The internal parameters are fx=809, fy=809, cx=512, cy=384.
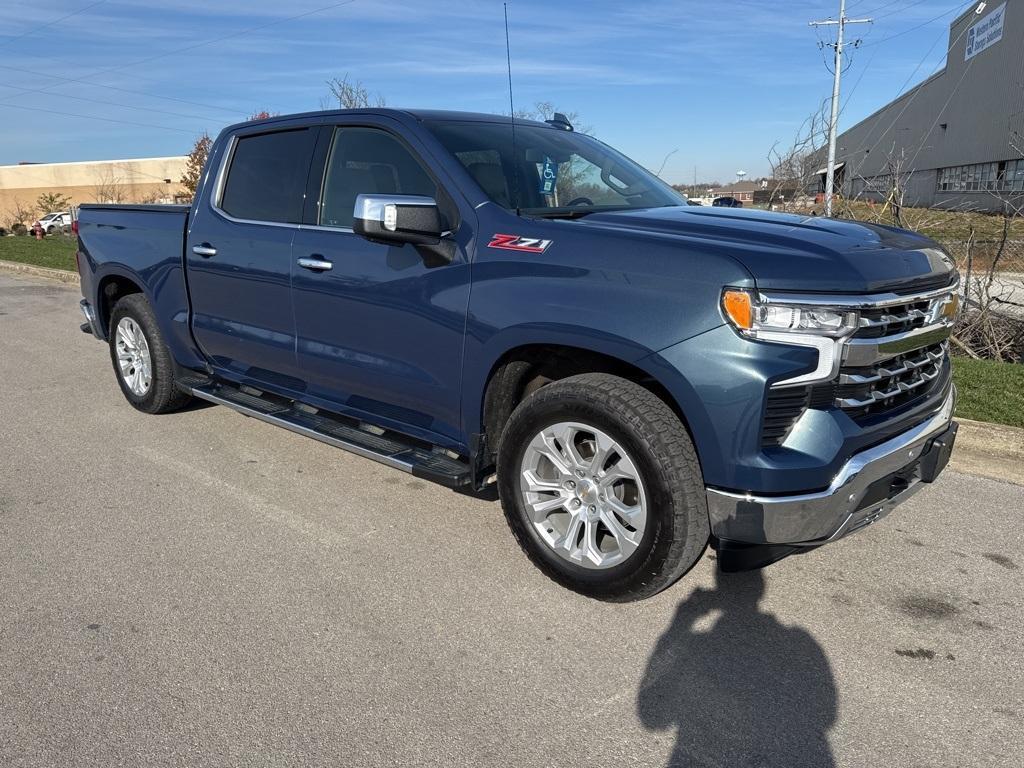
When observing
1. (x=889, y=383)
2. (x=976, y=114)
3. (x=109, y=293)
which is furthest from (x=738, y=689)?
(x=976, y=114)

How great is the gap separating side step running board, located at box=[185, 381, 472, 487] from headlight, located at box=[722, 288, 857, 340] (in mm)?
1460

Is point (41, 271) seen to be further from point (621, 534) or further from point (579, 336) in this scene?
point (621, 534)

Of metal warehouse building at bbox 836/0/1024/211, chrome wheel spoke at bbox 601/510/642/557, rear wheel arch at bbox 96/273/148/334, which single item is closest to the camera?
chrome wheel spoke at bbox 601/510/642/557

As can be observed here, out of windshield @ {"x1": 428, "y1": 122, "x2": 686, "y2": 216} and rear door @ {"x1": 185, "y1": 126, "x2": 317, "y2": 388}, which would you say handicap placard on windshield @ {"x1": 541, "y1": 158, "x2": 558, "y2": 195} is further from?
rear door @ {"x1": 185, "y1": 126, "x2": 317, "y2": 388}

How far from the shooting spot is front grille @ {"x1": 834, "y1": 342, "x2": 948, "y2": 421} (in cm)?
286

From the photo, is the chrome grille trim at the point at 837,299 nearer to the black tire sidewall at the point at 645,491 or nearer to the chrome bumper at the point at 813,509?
the chrome bumper at the point at 813,509

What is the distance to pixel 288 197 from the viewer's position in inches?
177

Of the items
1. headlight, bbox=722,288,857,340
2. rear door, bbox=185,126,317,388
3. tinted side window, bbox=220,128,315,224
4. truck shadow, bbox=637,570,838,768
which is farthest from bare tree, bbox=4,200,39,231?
headlight, bbox=722,288,857,340

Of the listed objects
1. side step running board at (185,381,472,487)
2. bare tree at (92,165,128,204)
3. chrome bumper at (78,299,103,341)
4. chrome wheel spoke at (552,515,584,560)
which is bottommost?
chrome wheel spoke at (552,515,584,560)

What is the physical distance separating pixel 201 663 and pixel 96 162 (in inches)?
2844

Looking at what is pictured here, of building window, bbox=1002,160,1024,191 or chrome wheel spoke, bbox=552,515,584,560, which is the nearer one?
chrome wheel spoke, bbox=552,515,584,560

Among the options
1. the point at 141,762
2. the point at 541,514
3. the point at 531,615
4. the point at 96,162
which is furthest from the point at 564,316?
the point at 96,162

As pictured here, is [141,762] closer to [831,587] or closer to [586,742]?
[586,742]

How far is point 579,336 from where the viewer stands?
10.2 feet
